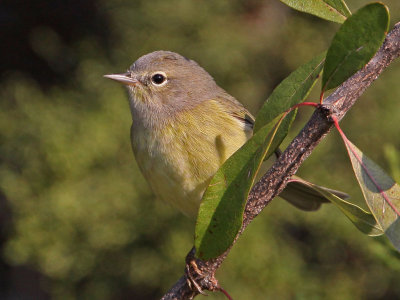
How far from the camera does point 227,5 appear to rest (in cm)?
363

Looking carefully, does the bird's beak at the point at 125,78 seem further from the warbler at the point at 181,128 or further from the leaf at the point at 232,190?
the leaf at the point at 232,190

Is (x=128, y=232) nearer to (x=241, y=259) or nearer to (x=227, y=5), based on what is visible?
(x=241, y=259)

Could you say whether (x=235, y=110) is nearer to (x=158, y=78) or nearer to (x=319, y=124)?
(x=158, y=78)

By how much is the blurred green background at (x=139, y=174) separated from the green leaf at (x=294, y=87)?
1.92m

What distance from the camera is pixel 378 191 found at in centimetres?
134

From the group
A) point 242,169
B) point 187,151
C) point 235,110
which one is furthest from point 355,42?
point 235,110

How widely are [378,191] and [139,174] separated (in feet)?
7.29

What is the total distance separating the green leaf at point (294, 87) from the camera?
51.9 inches

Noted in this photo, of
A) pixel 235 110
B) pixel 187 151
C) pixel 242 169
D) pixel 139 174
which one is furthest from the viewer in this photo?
pixel 139 174

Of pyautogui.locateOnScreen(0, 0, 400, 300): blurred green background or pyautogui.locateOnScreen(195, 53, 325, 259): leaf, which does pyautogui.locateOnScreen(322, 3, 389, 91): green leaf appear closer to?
pyautogui.locateOnScreen(195, 53, 325, 259): leaf

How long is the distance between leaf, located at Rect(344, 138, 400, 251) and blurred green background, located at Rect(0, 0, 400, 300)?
1.81m

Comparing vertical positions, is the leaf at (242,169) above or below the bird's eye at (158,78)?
above

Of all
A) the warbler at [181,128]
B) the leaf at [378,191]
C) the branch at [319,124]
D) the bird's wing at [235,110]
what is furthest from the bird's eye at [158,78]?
the leaf at [378,191]

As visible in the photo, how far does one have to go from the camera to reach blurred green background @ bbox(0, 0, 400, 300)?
3.26 metres
